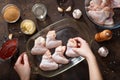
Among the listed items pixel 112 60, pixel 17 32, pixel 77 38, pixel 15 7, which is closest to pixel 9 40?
pixel 17 32

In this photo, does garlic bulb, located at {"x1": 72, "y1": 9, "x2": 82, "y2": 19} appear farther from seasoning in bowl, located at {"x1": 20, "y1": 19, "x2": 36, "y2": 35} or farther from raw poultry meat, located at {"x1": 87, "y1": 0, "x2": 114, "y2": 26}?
seasoning in bowl, located at {"x1": 20, "y1": 19, "x2": 36, "y2": 35}

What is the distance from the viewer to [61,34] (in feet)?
5.16

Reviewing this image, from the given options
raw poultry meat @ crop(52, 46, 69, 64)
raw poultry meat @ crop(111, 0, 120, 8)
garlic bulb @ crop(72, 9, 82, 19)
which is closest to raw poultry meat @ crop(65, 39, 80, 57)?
raw poultry meat @ crop(52, 46, 69, 64)

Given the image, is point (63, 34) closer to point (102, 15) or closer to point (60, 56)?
point (60, 56)

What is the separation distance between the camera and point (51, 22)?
5.26 ft

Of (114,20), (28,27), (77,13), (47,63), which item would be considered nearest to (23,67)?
(47,63)

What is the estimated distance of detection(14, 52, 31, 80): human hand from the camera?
148 cm

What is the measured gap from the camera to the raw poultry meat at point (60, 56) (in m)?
1.50

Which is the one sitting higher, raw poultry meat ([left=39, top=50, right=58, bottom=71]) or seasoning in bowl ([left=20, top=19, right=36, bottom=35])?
seasoning in bowl ([left=20, top=19, right=36, bottom=35])

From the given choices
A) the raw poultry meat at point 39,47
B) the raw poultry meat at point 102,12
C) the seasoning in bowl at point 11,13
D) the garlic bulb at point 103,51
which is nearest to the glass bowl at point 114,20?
the raw poultry meat at point 102,12

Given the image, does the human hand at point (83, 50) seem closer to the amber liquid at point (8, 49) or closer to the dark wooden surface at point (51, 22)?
the dark wooden surface at point (51, 22)

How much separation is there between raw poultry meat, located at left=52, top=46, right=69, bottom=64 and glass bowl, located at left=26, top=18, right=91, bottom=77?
34 mm

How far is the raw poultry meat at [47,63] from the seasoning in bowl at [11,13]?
0.27m

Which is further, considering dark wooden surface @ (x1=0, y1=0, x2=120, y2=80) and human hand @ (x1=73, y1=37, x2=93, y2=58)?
dark wooden surface @ (x1=0, y1=0, x2=120, y2=80)
